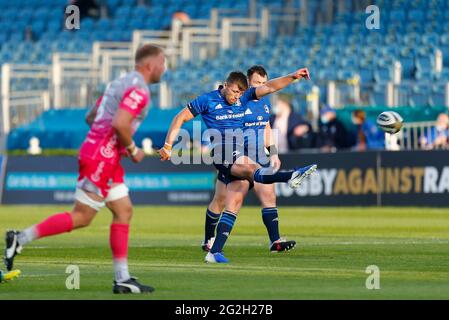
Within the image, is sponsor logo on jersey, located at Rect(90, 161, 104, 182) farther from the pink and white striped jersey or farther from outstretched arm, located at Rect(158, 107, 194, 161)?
outstretched arm, located at Rect(158, 107, 194, 161)

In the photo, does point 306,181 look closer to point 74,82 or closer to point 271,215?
point 74,82

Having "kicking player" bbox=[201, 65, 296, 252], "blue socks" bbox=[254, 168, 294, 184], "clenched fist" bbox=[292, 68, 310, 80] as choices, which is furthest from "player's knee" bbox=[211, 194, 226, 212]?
"clenched fist" bbox=[292, 68, 310, 80]

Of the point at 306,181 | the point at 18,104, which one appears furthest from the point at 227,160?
the point at 18,104

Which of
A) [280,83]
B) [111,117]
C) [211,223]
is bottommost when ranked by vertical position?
[211,223]

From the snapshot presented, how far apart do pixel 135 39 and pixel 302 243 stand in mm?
23723

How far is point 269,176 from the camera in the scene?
15555mm

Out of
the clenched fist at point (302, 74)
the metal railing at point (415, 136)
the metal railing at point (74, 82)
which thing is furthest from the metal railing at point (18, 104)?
the clenched fist at point (302, 74)

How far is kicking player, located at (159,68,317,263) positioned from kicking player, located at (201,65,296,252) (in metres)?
0.31

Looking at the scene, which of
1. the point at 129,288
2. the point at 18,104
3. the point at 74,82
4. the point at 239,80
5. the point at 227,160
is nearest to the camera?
the point at 129,288

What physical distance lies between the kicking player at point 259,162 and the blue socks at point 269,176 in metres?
1.02

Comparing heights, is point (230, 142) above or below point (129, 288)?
above

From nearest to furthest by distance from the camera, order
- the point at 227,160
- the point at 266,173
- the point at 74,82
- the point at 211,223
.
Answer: the point at 266,173 → the point at 227,160 → the point at 211,223 → the point at 74,82

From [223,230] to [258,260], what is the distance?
21.4 inches

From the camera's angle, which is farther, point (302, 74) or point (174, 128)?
point (174, 128)
